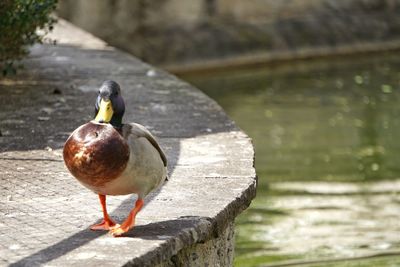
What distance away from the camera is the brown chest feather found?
14.2 ft

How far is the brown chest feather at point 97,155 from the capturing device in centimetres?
432

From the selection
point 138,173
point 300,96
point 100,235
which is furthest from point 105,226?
point 300,96

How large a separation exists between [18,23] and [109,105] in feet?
9.66

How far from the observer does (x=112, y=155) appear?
4.32 metres

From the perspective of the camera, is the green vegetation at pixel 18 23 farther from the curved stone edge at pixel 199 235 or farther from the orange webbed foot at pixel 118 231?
the orange webbed foot at pixel 118 231

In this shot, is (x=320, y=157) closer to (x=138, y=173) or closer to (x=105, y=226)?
(x=105, y=226)

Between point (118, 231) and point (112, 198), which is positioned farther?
point (112, 198)

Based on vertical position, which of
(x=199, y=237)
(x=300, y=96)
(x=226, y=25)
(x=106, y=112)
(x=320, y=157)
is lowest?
(x=320, y=157)

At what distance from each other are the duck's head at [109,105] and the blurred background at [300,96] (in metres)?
3.01

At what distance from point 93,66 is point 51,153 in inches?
109

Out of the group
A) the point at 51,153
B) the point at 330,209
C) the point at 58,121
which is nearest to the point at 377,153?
the point at 330,209

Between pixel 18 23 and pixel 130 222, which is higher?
pixel 18 23

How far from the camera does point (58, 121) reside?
6703mm

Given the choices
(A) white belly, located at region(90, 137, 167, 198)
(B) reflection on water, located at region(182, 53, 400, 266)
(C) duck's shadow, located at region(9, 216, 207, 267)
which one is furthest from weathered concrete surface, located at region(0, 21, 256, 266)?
(B) reflection on water, located at region(182, 53, 400, 266)
